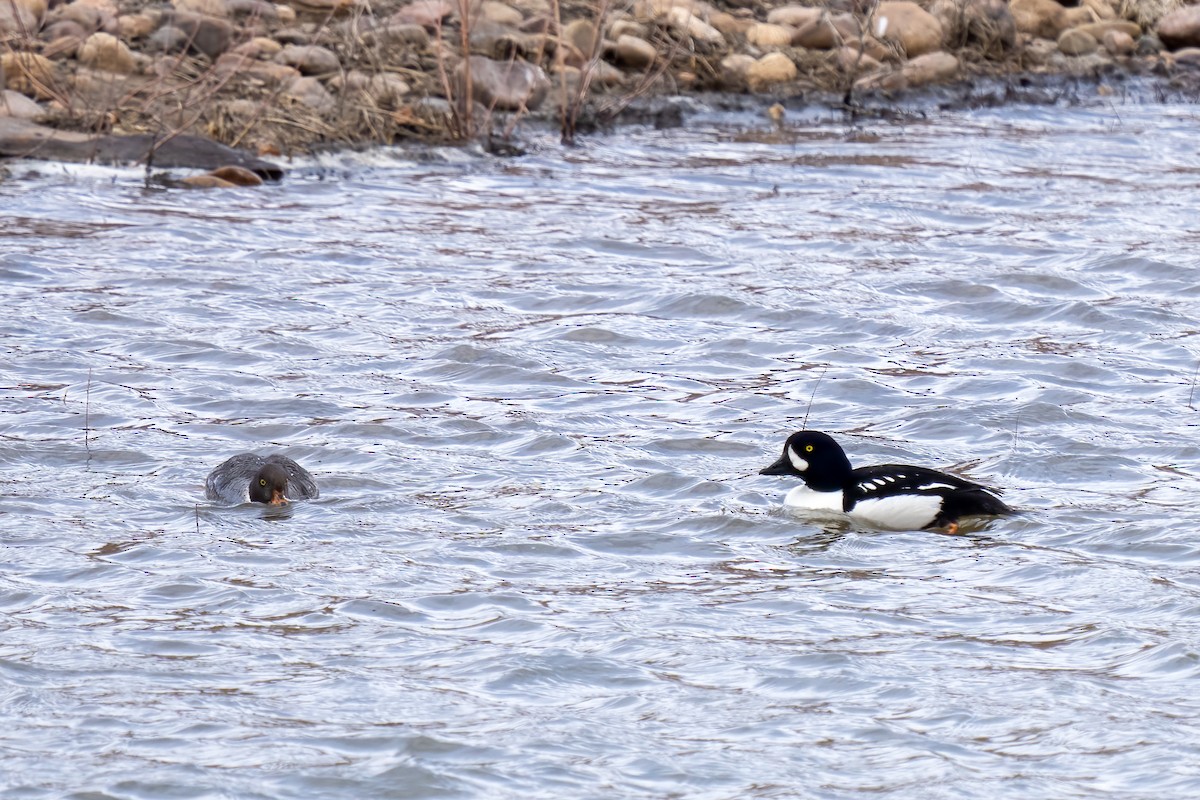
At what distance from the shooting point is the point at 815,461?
823 cm

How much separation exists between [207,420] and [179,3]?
1011 centimetres

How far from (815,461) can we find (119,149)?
912 cm

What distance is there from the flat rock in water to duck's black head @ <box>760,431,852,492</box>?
8.21m

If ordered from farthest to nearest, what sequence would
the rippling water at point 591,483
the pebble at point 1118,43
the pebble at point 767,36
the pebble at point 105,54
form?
the pebble at point 1118,43
the pebble at point 767,36
the pebble at point 105,54
the rippling water at point 591,483

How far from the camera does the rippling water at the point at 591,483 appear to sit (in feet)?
18.2

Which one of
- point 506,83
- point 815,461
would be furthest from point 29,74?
point 815,461

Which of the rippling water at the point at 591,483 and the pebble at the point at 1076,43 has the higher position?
the pebble at the point at 1076,43

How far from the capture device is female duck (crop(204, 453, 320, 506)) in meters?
7.80

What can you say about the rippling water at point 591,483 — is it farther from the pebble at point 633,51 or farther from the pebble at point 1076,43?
the pebble at point 1076,43

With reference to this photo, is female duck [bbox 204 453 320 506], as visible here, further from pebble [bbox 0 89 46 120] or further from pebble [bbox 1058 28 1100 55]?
pebble [bbox 1058 28 1100 55]

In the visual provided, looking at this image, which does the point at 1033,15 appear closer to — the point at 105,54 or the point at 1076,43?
the point at 1076,43

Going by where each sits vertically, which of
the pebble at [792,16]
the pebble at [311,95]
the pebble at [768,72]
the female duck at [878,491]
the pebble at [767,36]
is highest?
the pebble at [792,16]

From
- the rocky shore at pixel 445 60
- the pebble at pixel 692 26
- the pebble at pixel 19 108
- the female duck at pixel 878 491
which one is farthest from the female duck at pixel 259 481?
the pebble at pixel 692 26

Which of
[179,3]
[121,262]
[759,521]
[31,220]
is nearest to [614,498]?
[759,521]
